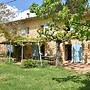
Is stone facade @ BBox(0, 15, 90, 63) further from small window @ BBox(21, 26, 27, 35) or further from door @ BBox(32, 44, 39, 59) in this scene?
door @ BBox(32, 44, 39, 59)

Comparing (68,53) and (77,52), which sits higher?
(77,52)

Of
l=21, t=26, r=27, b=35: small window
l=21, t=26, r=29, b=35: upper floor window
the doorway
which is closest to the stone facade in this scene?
the doorway

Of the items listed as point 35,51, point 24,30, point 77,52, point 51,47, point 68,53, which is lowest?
point 68,53

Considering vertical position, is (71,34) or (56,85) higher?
(71,34)

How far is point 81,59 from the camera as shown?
30375 mm

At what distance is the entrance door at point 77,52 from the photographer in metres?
30.6

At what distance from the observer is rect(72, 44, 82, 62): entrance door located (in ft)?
100

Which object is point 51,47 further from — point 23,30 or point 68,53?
point 23,30

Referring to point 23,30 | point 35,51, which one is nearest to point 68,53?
point 35,51

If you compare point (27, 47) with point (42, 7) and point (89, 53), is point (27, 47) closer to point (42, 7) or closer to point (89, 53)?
point (89, 53)

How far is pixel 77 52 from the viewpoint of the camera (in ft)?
101

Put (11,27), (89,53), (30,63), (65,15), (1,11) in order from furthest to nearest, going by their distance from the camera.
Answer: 1. (11,27)
2. (1,11)
3. (89,53)
4. (30,63)
5. (65,15)

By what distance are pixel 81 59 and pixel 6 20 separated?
10458 mm

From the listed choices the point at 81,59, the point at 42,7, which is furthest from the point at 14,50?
the point at 42,7
